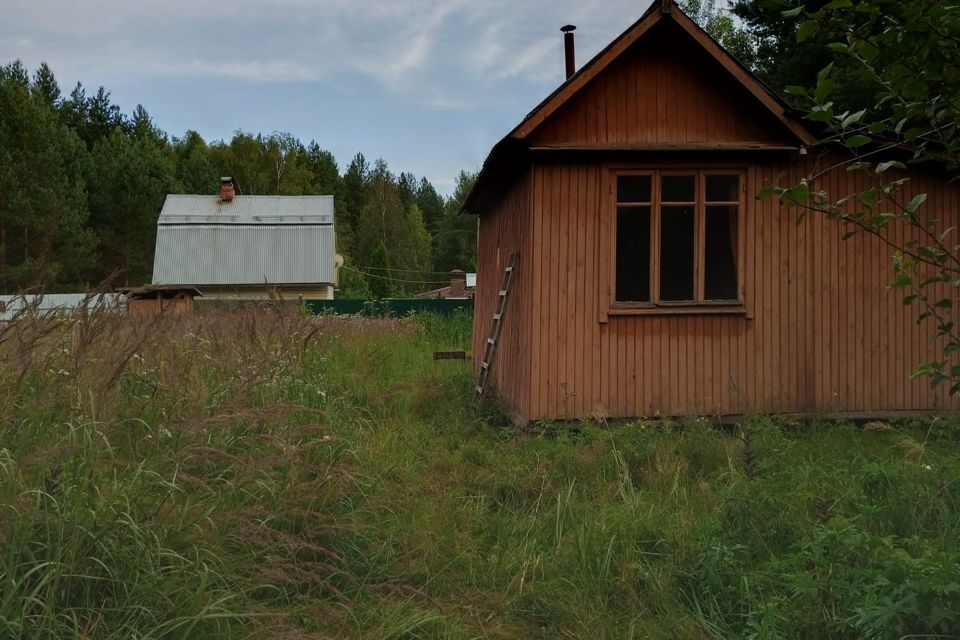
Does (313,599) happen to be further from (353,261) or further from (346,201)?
(346,201)

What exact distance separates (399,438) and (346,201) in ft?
201

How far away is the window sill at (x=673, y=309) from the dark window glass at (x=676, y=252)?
0.11 metres

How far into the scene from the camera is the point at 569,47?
390 inches

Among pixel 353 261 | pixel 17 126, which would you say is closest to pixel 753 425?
pixel 17 126

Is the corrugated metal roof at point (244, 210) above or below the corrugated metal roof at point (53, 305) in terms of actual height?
above

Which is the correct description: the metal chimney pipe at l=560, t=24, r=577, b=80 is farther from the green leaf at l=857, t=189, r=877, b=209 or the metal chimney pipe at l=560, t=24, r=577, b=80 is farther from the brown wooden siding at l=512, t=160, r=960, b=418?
the green leaf at l=857, t=189, r=877, b=209

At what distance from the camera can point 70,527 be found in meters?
2.56

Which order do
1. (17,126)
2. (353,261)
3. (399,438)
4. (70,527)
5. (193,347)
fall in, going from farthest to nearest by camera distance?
(353,261) → (17,126) → (399,438) → (193,347) → (70,527)

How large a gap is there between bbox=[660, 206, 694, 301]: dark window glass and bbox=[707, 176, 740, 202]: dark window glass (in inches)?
11.7

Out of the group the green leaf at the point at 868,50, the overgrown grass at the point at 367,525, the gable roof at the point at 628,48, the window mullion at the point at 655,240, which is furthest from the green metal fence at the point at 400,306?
the green leaf at the point at 868,50

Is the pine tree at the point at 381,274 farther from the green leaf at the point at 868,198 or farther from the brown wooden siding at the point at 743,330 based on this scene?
the green leaf at the point at 868,198

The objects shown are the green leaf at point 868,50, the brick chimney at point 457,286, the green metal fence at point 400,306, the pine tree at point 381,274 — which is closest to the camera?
the green leaf at point 868,50

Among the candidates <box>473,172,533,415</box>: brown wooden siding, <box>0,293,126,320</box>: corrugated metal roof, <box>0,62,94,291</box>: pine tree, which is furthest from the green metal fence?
<box>0,293,126,320</box>: corrugated metal roof

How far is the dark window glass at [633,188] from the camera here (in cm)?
786
